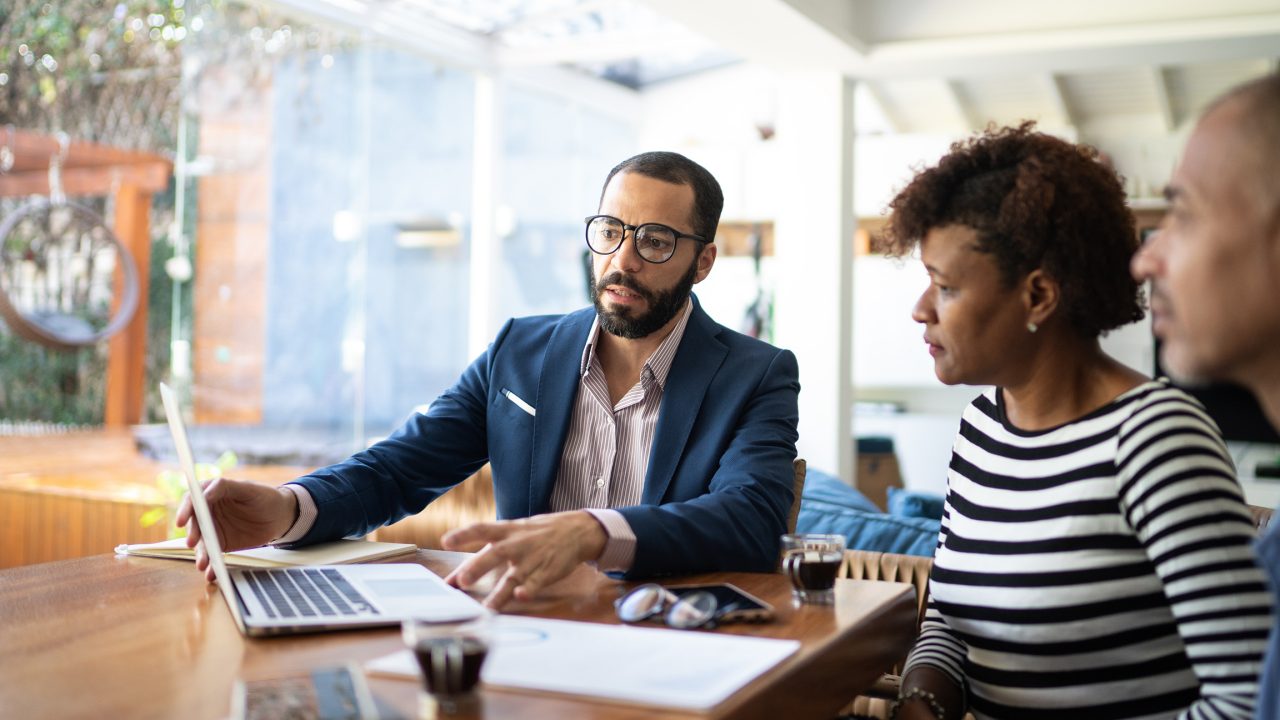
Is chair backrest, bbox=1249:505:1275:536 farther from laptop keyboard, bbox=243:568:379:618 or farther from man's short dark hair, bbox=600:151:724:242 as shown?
laptop keyboard, bbox=243:568:379:618

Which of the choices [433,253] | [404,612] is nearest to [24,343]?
[433,253]

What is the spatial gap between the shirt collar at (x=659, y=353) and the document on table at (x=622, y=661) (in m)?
0.80

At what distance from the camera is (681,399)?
1.95 metres

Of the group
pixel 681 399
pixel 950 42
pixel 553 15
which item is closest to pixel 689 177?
pixel 681 399

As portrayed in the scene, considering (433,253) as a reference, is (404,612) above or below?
below

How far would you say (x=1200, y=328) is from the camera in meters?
1.05

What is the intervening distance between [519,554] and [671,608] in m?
0.19

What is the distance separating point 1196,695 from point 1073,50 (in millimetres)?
4304

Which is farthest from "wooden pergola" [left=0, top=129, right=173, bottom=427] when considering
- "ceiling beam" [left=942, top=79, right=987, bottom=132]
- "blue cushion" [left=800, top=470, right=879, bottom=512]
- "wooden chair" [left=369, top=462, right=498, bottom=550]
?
"ceiling beam" [left=942, top=79, right=987, bottom=132]

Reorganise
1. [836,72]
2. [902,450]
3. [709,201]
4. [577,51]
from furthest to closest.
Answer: [902,450] < [577,51] < [836,72] < [709,201]

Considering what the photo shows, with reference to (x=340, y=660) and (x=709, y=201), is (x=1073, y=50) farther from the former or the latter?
(x=340, y=660)

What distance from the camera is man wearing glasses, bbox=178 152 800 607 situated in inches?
68.3

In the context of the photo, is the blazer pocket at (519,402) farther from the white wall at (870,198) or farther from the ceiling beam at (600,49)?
the white wall at (870,198)

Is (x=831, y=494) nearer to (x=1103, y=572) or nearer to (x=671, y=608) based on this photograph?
(x=1103, y=572)
